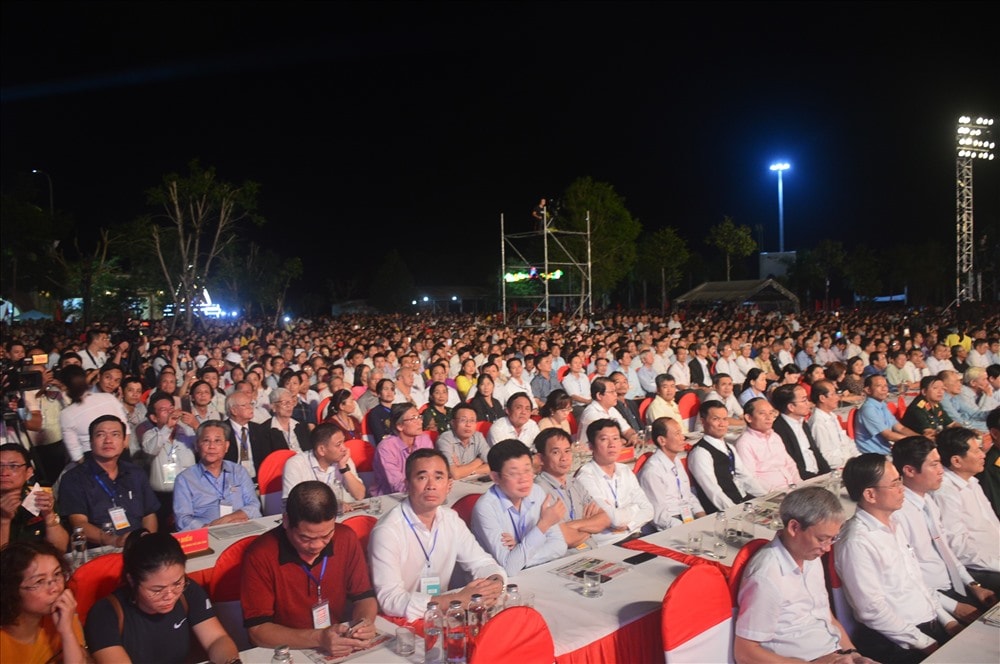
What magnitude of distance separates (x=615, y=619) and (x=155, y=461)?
14.1 feet

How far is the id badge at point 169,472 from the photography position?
587 cm

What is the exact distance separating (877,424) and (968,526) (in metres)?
3.20

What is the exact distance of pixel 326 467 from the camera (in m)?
5.65

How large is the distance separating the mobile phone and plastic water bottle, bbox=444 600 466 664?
4.43 feet

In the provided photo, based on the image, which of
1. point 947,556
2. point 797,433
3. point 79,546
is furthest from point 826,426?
point 79,546

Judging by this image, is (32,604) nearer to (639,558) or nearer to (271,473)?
(639,558)

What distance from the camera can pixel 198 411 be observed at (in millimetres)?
7754

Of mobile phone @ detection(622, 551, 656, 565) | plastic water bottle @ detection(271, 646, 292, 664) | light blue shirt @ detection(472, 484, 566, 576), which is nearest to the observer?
plastic water bottle @ detection(271, 646, 292, 664)

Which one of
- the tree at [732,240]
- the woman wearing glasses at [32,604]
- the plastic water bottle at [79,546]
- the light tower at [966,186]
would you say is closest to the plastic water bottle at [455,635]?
the woman wearing glasses at [32,604]

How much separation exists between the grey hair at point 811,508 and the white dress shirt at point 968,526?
2.04 metres

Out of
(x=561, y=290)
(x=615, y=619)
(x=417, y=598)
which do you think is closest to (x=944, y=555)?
(x=615, y=619)

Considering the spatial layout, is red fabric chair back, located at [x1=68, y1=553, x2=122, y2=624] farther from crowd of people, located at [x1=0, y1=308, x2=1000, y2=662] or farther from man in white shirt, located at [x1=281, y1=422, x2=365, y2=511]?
man in white shirt, located at [x1=281, y1=422, x2=365, y2=511]

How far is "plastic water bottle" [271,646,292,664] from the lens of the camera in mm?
2916

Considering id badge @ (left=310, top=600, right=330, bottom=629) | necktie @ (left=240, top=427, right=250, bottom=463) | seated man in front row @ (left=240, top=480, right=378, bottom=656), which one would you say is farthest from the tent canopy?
id badge @ (left=310, top=600, right=330, bottom=629)
